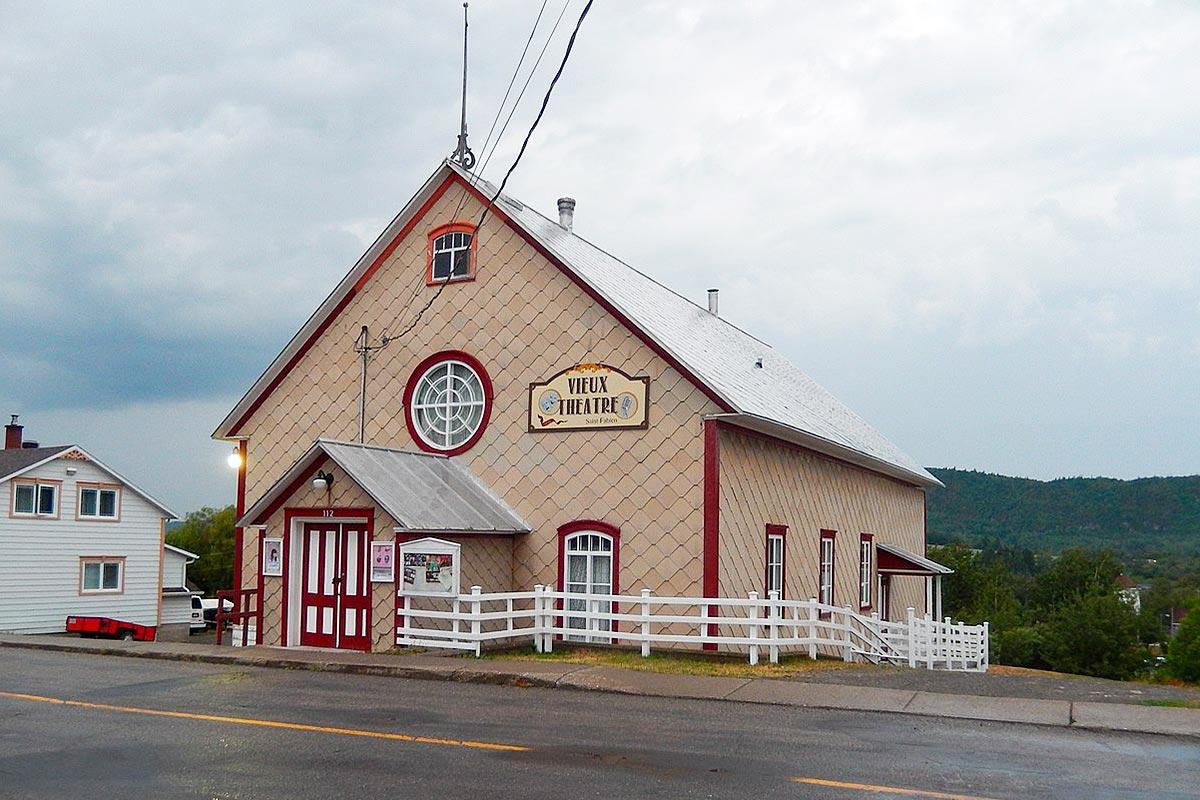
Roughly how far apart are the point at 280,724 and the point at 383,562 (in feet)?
26.1

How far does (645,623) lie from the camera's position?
18.2m

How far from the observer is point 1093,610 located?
7481cm

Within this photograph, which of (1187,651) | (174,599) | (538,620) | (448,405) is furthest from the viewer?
(1187,651)

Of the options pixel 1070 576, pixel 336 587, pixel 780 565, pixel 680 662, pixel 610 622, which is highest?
pixel 780 565

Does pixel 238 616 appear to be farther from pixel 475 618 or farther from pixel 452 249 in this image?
pixel 452 249

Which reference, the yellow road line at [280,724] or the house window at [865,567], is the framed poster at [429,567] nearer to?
the yellow road line at [280,724]

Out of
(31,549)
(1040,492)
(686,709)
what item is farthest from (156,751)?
(1040,492)

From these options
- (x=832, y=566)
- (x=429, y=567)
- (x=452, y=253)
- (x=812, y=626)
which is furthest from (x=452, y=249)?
(x=832, y=566)

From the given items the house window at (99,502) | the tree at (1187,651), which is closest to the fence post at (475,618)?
the house window at (99,502)

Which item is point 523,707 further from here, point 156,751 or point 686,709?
point 156,751

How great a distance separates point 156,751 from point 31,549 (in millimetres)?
35226

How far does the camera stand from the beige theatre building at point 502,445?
19.6 meters

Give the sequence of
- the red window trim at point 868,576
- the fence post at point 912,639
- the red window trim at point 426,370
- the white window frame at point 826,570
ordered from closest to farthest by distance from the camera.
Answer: the red window trim at point 426,370, the fence post at point 912,639, the white window frame at point 826,570, the red window trim at point 868,576

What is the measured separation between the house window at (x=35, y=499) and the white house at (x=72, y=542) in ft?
0.11
